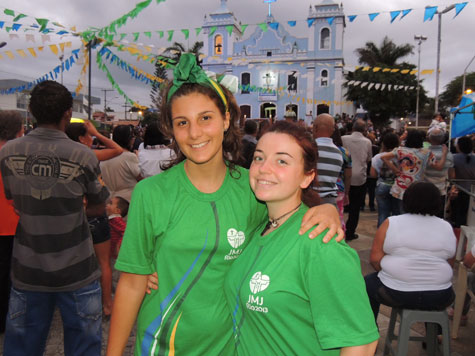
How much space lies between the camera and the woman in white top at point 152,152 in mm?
4672

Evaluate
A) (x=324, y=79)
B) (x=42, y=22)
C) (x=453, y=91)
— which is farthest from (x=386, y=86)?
(x=42, y=22)

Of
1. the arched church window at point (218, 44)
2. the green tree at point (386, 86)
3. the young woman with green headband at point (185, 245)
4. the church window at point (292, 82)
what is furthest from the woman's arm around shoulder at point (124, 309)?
the arched church window at point (218, 44)

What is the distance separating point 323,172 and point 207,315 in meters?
3.91

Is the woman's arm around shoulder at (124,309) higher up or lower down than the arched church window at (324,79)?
lower down

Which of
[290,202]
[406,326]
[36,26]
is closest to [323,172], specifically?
[406,326]

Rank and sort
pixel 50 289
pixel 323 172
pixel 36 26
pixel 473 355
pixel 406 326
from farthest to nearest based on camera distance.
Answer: pixel 36 26 → pixel 323 172 → pixel 473 355 → pixel 406 326 → pixel 50 289

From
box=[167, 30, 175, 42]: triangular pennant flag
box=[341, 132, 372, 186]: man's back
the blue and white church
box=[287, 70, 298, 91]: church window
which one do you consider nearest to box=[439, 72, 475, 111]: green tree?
the blue and white church

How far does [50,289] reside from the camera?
2285 millimetres

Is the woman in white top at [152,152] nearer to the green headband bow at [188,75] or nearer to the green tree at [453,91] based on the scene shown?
the green headband bow at [188,75]

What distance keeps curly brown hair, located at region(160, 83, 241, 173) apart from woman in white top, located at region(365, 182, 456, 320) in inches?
69.7

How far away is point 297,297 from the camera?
1.32 meters

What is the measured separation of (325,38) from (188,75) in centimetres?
4381

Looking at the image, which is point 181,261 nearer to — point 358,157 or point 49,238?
point 49,238

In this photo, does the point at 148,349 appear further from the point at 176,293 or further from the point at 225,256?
the point at 225,256
